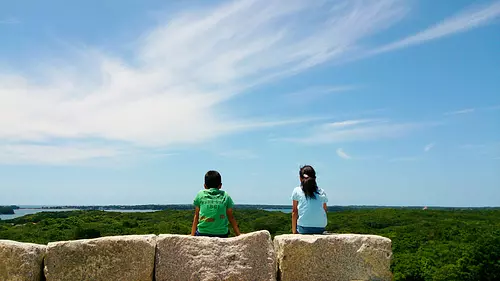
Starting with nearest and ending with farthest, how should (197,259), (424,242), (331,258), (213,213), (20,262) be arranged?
(20,262), (197,259), (331,258), (213,213), (424,242)

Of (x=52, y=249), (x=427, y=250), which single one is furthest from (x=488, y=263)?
(x=52, y=249)

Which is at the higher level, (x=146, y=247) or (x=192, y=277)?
(x=146, y=247)

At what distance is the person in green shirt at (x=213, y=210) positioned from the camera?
6668mm

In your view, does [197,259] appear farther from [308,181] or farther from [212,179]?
[308,181]

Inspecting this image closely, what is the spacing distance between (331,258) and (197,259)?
65.3 inches

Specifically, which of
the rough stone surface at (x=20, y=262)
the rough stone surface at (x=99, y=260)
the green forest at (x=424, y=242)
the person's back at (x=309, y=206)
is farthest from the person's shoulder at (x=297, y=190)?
Result: the green forest at (x=424, y=242)

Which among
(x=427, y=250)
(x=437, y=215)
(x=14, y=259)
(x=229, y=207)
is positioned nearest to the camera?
(x=14, y=259)

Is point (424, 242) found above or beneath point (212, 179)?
beneath

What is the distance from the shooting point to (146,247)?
5777 millimetres

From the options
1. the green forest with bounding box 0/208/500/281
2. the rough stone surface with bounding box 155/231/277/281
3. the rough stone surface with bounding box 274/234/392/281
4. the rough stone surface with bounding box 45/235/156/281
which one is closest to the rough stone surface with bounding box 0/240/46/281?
the rough stone surface with bounding box 45/235/156/281

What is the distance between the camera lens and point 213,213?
6656mm

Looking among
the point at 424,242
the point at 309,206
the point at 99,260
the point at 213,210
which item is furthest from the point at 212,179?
the point at 424,242

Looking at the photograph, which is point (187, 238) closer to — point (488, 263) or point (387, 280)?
point (387, 280)

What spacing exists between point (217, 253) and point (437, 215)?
86243mm
